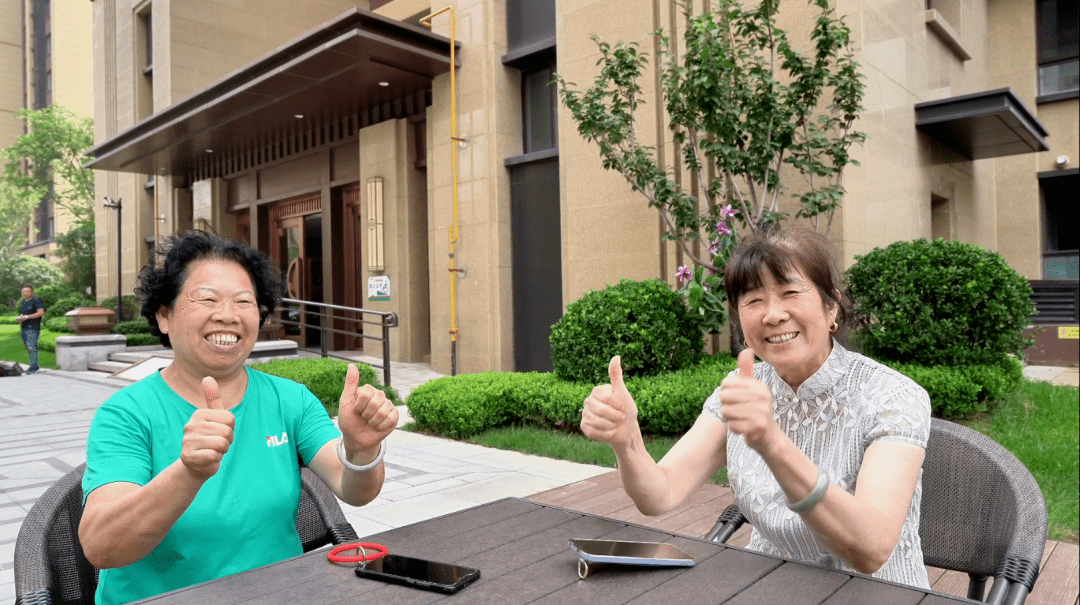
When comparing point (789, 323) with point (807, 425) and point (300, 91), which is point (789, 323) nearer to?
point (807, 425)

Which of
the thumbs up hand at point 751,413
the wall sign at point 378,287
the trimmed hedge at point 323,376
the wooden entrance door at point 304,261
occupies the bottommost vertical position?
the trimmed hedge at point 323,376

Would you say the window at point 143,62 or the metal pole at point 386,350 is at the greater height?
the window at point 143,62

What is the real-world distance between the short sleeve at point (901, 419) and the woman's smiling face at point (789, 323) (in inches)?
7.1

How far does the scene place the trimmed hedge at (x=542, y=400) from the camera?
5.77 m

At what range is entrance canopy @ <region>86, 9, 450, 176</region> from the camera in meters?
10.3

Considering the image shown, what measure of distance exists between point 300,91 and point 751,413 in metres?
12.3

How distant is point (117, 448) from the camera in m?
1.63

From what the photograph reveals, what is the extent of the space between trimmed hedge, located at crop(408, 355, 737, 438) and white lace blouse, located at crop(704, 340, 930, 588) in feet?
13.0

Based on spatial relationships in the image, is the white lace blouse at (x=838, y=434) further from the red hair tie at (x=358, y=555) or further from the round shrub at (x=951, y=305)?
the round shrub at (x=951, y=305)

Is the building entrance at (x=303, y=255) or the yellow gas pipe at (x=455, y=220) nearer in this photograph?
the yellow gas pipe at (x=455, y=220)

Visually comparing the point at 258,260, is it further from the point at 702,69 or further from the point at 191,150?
the point at 191,150

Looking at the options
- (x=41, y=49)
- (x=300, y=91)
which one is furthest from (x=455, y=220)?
(x=41, y=49)

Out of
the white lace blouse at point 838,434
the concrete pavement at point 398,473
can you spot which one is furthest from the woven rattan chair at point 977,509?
the concrete pavement at point 398,473

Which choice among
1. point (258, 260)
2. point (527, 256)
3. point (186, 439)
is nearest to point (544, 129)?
point (527, 256)
